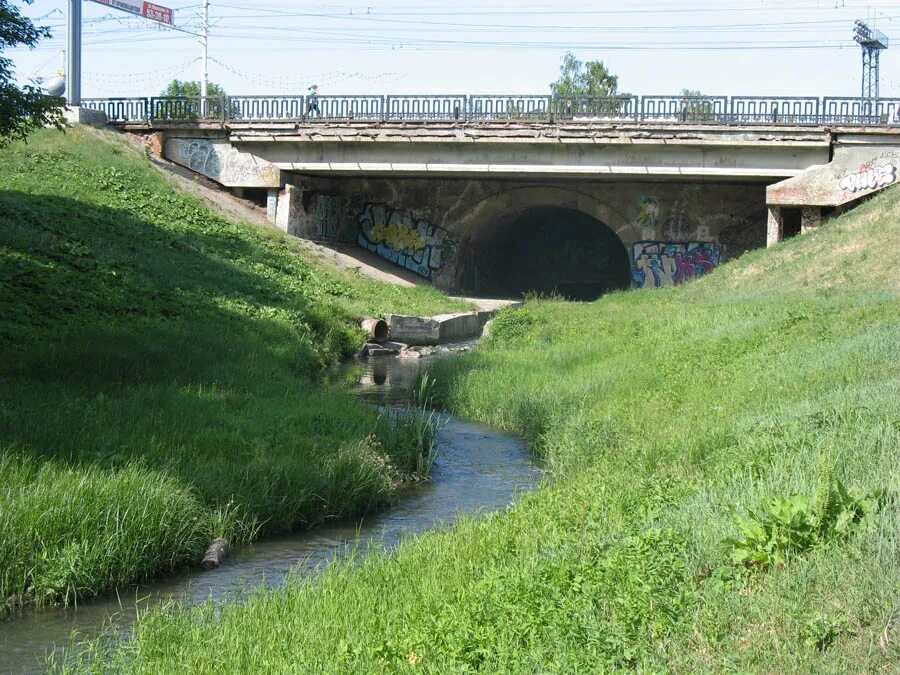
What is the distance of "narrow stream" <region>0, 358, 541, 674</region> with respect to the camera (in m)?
7.16

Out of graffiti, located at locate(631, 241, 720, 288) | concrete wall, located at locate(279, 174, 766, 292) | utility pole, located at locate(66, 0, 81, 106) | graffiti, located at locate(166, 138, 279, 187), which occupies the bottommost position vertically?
graffiti, located at locate(631, 241, 720, 288)

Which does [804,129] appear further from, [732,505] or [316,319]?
[732,505]

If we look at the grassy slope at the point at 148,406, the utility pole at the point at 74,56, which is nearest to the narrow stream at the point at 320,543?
the grassy slope at the point at 148,406

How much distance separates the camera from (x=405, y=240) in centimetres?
4025

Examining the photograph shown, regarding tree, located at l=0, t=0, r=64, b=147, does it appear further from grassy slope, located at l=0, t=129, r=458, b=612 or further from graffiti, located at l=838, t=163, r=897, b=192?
graffiti, located at l=838, t=163, r=897, b=192

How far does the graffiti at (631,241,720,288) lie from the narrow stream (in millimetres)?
22888

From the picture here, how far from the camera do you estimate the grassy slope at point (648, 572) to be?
4863 millimetres

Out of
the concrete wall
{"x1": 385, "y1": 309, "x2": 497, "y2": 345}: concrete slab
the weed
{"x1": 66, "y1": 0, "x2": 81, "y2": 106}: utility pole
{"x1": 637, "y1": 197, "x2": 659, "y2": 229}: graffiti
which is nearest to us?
the weed

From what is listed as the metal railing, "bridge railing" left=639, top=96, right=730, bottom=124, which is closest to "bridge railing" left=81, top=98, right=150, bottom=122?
the metal railing

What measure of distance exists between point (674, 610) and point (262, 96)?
109ft

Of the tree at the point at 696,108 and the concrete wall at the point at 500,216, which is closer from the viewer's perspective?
the tree at the point at 696,108

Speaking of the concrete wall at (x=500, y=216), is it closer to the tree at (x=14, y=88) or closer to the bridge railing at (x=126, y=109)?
the bridge railing at (x=126, y=109)

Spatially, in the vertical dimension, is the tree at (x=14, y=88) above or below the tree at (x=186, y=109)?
below

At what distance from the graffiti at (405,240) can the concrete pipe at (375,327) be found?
43.1 feet
